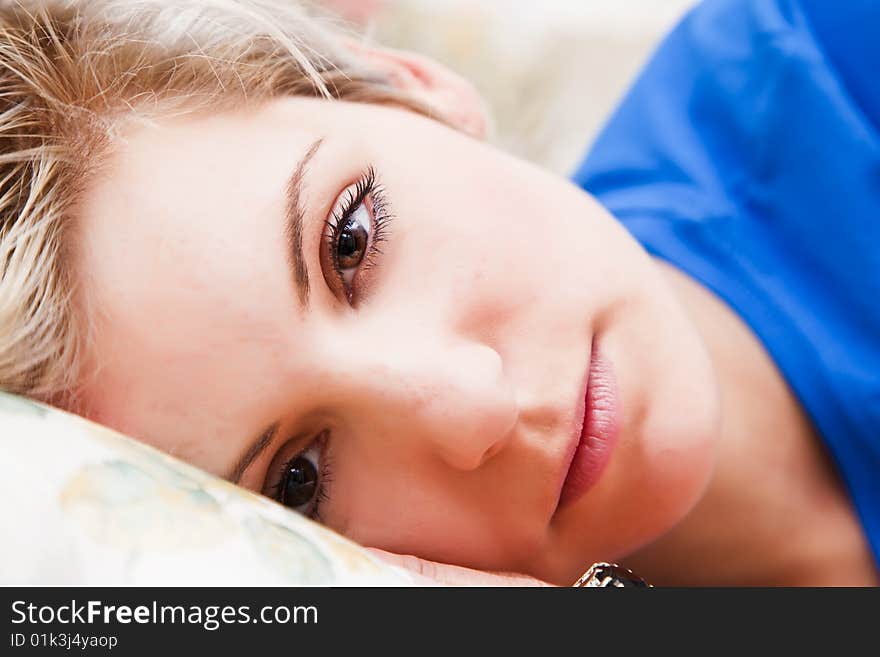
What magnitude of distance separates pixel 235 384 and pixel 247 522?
0.53 feet

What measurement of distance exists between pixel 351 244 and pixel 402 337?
10cm

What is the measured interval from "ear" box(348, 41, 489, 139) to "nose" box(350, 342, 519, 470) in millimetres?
375

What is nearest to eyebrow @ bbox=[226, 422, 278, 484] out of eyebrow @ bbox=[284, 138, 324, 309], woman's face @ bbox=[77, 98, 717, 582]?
woman's face @ bbox=[77, 98, 717, 582]

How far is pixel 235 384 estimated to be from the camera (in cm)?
65

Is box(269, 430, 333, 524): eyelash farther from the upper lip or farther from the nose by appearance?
the upper lip

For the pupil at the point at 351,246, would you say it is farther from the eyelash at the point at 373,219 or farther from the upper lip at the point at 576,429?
the upper lip at the point at 576,429

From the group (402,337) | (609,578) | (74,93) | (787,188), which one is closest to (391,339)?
(402,337)

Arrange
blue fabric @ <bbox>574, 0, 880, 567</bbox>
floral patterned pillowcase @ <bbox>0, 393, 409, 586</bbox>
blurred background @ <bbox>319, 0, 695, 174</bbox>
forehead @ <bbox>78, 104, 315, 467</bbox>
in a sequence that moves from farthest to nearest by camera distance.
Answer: blurred background @ <bbox>319, 0, 695, 174</bbox> < blue fabric @ <bbox>574, 0, 880, 567</bbox> < forehead @ <bbox>78, 104, 315, 467</bbox> < floral patterned pillowcase @ <bbox>0, 393, 409, 586</bbox>

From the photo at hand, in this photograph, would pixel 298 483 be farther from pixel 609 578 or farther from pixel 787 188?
pixel 787 188

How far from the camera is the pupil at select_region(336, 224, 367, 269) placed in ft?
2.38

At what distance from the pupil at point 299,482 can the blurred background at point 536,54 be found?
1015mm
